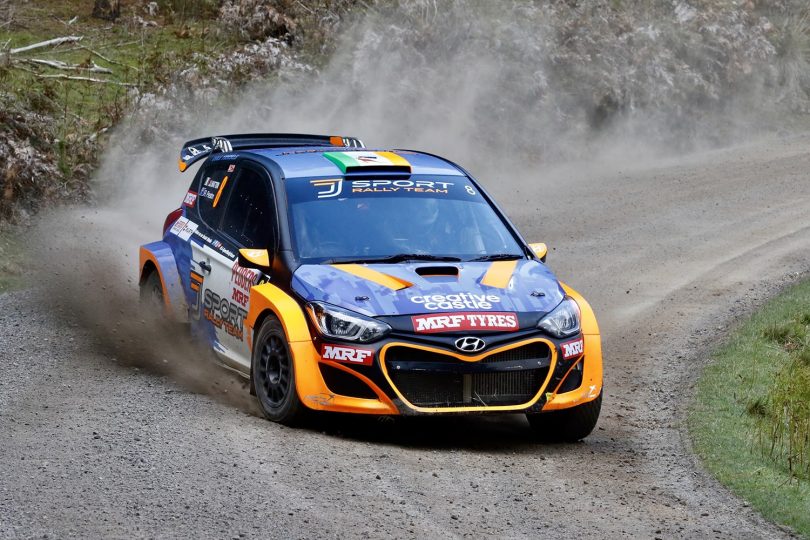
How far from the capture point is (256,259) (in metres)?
8.16

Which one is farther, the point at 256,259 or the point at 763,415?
the point at 763,415

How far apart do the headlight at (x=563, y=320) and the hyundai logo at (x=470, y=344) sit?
41 centimetres

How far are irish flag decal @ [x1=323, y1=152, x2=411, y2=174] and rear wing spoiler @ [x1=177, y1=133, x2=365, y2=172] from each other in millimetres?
1166

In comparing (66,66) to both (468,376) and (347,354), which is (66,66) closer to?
(347,354)

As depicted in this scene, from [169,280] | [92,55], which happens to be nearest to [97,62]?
[92,55]

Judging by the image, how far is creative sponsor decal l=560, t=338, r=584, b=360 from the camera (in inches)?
302

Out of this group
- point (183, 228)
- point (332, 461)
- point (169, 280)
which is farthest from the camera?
point (183, 228)

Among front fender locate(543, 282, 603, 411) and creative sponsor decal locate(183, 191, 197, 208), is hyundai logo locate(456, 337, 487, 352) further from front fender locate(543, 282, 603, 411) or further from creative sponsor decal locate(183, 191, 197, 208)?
creative sponsor decal locate(183, 191, 197, 208)

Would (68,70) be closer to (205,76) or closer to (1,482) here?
(205,76)

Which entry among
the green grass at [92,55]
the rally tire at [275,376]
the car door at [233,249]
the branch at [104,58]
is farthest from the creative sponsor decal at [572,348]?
the branch at [104,58]

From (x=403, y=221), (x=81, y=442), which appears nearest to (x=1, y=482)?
(x=81, y=442)

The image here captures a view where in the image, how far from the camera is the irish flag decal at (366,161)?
8.87 m

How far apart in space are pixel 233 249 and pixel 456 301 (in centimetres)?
197

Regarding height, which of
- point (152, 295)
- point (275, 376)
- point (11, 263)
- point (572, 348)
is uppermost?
point (572, 348)
